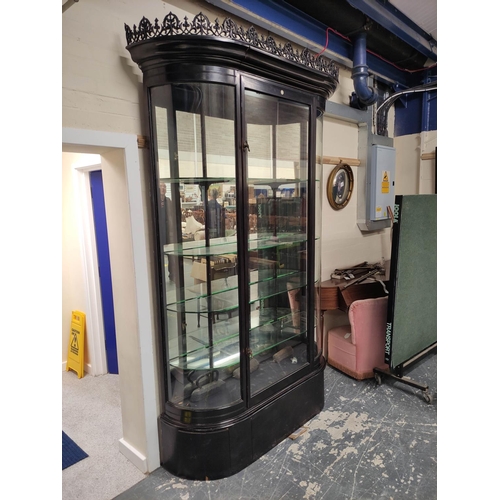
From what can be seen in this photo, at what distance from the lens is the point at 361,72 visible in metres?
3.00

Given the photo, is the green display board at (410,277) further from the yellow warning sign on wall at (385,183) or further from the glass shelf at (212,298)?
the glass shelf at (212,298)

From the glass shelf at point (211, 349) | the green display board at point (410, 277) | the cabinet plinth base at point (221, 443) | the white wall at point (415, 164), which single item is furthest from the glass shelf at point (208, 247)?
the white wall at point (415, 164)

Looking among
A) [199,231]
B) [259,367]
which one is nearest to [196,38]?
[199,231]

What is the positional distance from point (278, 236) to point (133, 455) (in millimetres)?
1635

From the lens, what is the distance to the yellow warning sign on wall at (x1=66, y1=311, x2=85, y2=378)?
3.28 metres

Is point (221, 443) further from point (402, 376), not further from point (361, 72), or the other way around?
point (361, 72)

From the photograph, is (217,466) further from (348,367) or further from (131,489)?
(348,367)

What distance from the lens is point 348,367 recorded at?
10.4ft

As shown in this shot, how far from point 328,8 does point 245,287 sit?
2036 mm

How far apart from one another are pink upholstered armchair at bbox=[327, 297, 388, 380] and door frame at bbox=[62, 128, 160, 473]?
1.66 meters

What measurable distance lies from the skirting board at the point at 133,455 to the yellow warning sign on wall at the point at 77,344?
1198mm

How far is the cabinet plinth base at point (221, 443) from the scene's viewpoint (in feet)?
6.68

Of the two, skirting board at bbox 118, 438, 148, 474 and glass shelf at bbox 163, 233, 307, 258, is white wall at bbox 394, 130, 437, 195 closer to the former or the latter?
glass shelf at bbox 163, 233, 307, 258
